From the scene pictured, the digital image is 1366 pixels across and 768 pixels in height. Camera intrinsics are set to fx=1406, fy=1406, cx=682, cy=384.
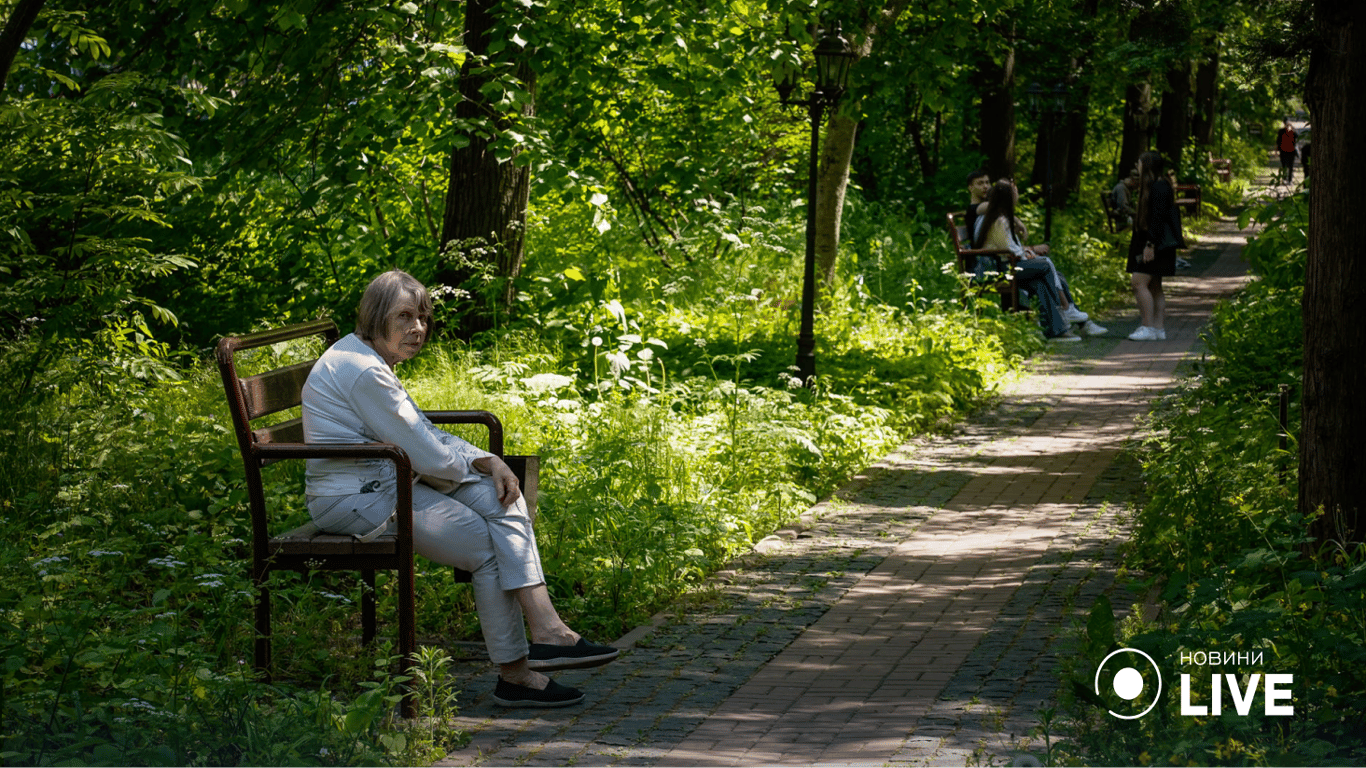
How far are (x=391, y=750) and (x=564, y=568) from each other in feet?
8.35

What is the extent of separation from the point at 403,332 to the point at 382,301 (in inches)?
5.7

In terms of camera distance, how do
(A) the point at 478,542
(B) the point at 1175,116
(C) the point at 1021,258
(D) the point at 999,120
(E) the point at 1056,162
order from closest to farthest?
(A) the point at 478,542 → (C) the point at 1021,258 → (D) the point at 999,120 → (E) the point at 1056,162 → (B) the point at 1175,116

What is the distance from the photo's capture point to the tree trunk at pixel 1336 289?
5.43m

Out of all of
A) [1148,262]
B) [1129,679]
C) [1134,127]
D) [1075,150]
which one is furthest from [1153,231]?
[1075,150]

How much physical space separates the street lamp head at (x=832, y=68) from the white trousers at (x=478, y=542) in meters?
7.71

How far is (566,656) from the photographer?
5434mm

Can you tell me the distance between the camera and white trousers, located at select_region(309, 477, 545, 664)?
211 inches

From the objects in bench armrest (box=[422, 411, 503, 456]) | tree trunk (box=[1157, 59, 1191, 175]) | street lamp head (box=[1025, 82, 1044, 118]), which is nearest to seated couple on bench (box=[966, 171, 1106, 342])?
street lamp head (box=[1025, 82, 1044, 118])

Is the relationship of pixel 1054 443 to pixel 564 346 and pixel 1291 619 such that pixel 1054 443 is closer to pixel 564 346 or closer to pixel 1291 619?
pixel 564 346

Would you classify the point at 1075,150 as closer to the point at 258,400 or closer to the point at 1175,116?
the point at 1175,116

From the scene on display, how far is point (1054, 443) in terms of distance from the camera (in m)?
11.3

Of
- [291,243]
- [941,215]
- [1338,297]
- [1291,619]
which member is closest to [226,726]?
[1291,619]

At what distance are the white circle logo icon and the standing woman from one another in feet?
37.7

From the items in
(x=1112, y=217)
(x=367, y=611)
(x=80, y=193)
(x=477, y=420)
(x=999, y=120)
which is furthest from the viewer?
(x=1112, y=217)
